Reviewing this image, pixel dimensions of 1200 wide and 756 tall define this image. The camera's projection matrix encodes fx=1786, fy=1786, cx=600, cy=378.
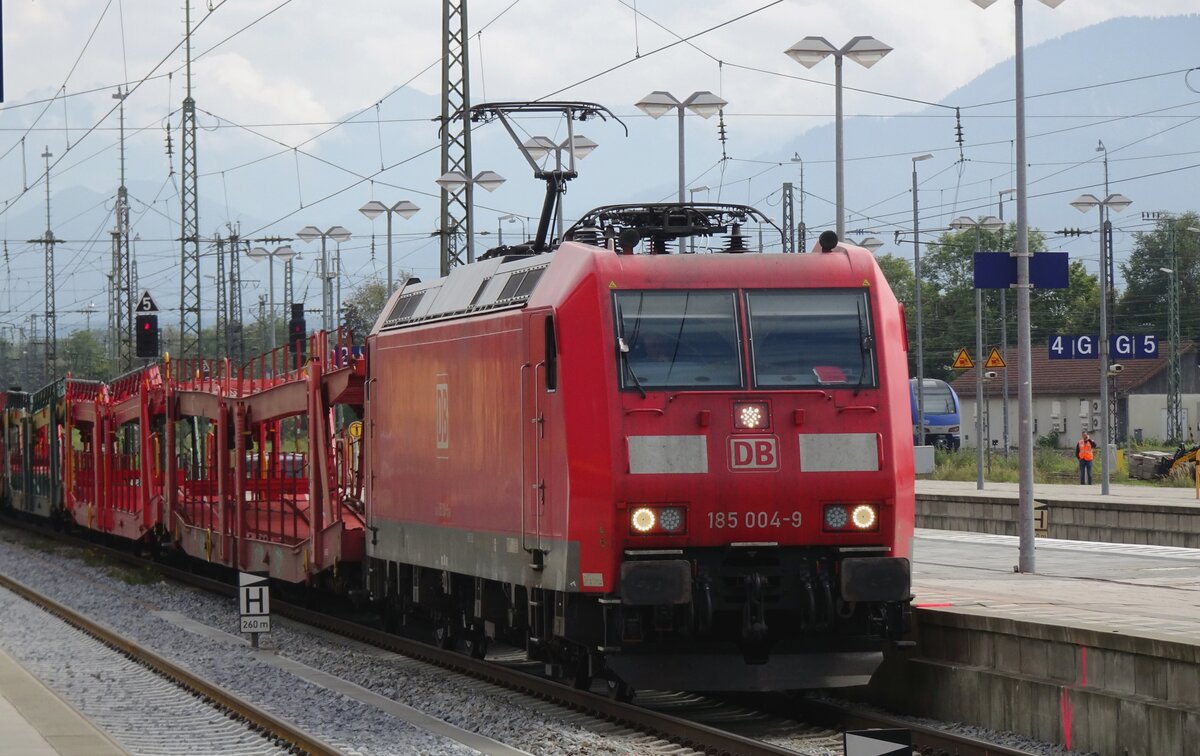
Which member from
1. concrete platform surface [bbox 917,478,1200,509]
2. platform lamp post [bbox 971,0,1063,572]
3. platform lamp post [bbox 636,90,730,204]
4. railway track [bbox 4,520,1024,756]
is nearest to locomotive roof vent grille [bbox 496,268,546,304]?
railway track [bbox 4,520,1024,756]

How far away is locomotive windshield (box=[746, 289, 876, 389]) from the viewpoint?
13.3m

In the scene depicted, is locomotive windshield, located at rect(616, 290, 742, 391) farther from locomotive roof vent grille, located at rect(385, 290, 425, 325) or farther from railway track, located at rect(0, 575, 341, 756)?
locomotive roof vent grille, located at rect(385, 290, 425, 325)

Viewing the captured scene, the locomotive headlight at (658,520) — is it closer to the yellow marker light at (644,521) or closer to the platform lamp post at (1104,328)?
the yellow marker light at (644,521)

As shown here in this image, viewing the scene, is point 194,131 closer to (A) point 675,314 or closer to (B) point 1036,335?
(A) point 675,314

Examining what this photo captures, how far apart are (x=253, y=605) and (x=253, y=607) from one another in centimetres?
3

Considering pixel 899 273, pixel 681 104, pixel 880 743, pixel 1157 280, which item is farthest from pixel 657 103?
pixel 899 273

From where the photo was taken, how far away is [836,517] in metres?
13.1

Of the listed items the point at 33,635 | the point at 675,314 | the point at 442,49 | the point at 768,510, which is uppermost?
the point at 442,49

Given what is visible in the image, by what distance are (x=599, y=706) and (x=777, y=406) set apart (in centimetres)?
279

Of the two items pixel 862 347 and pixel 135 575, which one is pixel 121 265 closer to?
pixel 135 575

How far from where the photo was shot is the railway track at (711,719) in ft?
38.6

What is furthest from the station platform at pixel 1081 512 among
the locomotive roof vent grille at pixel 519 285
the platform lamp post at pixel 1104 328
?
the locomotive roof vent grille at pixel 519 285

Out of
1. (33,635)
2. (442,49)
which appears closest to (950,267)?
(442,49)

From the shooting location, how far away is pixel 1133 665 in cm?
1135
